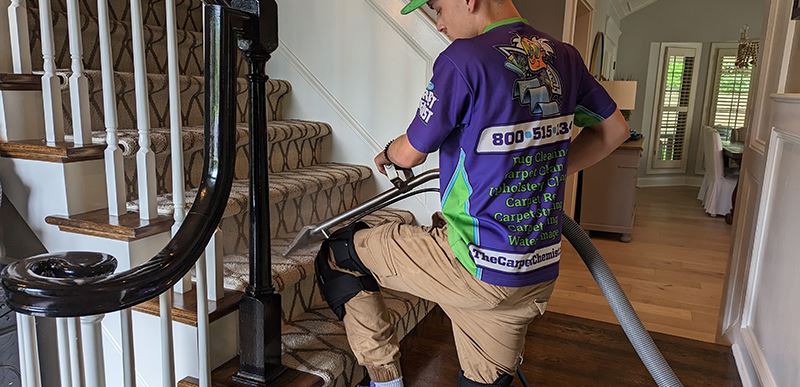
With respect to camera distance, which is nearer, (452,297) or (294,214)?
(452,297)

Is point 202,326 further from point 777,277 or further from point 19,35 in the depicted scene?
Result: point 777,277

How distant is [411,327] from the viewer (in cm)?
215

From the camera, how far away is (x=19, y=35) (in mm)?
1458

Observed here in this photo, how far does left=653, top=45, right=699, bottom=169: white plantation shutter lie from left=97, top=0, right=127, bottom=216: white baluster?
8.40 metres

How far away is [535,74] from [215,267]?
955 mm

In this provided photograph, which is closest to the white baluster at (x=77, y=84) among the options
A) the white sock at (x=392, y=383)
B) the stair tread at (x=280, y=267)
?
the stair tread at (x=280, y=267)

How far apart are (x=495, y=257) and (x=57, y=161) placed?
112cm

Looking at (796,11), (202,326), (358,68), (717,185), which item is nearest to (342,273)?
(202,326)

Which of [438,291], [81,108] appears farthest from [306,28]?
[438,291]

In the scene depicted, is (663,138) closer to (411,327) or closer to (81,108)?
(411,327)

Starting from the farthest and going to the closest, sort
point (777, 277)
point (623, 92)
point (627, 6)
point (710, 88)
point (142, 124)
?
point (710, 88) → point (627, 6) → point (623, 92) → point (777, 277) → point (142, 124)

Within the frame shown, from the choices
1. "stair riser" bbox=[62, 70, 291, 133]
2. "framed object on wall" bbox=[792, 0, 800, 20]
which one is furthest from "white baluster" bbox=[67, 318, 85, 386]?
"framed object on wall" bbox=[792, 0, 800, 20]

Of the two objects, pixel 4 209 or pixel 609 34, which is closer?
pixel 4 209

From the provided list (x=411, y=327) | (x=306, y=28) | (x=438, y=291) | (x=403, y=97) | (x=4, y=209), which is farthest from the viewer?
(x=306, y=28)
